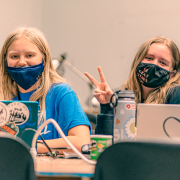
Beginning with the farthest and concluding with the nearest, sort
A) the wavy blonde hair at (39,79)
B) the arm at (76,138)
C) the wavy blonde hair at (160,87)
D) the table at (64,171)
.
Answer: the wavy blonde hair at (160,87)
the wavy blonde hair at (39,79)
the arm at (76,138)
the table at (64,171)

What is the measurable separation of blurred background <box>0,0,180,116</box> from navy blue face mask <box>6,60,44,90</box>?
6.18 ft

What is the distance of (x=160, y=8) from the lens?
338 cm

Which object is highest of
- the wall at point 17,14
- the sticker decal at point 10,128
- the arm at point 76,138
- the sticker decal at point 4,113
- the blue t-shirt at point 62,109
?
the wall at point 17,14

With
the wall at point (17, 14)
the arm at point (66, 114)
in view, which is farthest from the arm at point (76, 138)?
→ the wall at point (17, 14)

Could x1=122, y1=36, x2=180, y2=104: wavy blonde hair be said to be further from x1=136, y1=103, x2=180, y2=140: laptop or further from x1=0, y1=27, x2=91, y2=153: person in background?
x1=136, y1=103, x2=180, y2=140: laptop

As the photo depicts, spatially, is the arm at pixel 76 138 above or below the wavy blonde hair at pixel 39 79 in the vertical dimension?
below

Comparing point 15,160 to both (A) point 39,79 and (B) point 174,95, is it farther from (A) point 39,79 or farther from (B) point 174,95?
(B) point 174,95

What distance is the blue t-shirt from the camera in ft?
4.42

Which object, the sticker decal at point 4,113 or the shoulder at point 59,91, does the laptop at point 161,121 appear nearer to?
the sticker decal at point 4,113

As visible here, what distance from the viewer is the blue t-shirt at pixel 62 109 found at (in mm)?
1349

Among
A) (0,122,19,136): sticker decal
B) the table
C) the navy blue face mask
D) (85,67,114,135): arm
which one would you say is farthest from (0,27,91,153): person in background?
the table

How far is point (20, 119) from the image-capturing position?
0.85 m

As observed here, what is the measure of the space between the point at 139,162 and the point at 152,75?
1203 mm

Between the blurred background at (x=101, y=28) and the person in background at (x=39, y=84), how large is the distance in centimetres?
184
